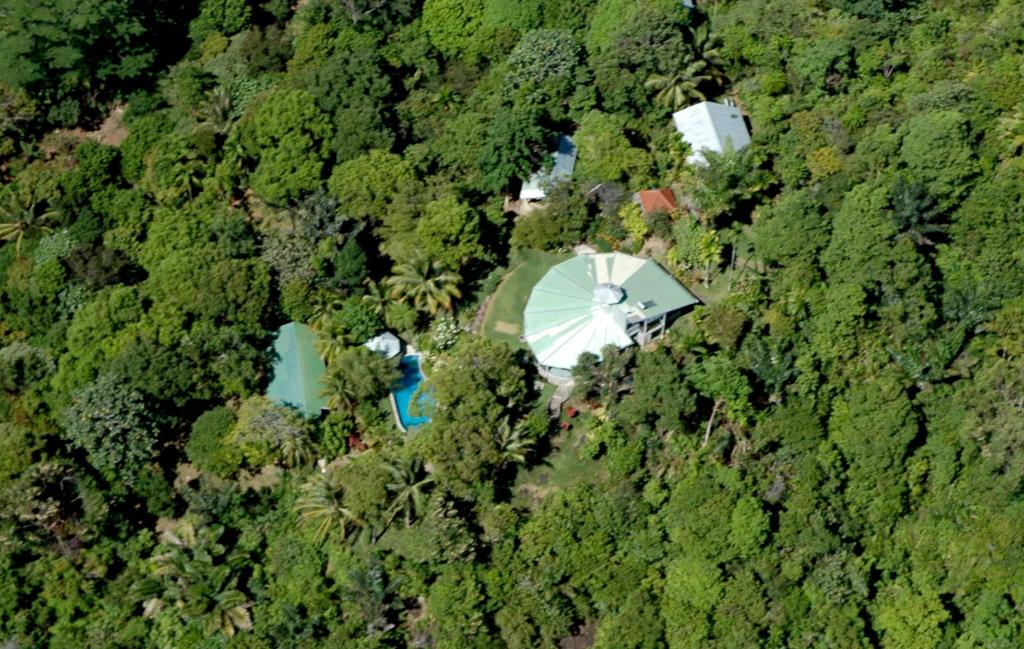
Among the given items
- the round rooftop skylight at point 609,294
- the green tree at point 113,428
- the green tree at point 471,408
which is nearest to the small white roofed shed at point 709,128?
the round rooftop skylight at point 609,294

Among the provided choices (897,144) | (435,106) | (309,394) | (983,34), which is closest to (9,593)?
(309,394)

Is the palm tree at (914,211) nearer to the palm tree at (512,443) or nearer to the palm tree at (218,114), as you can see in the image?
the palm tree at (512,443)

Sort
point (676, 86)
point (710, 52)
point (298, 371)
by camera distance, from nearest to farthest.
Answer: point (298, 371), point (676, 86), point (710, 52)

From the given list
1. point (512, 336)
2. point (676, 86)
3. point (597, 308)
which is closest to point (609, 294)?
point (597, 308)

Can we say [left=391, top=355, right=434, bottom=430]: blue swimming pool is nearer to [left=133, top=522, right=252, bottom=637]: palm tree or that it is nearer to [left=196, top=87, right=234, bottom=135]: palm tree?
[left=133, top=522, right=252, bottom=637]: palm tree

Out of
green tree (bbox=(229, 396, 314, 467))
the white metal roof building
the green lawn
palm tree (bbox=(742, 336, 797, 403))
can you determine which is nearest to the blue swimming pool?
the green lawn

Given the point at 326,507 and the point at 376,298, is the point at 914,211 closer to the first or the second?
the point at 376,298
